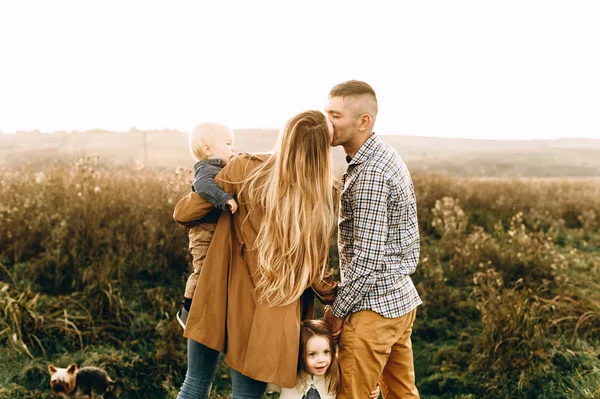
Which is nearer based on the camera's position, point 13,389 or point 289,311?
point 289,311

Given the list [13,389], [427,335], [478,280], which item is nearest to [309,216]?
[13,389]

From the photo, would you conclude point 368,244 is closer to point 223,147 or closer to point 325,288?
point 325,288

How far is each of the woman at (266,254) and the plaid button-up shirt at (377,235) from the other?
139 mm

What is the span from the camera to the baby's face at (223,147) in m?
2.76

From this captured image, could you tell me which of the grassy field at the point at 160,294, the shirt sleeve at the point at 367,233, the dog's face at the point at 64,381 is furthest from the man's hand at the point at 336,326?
the dog's face at the point at 64,381

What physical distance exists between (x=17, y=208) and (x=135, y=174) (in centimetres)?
136

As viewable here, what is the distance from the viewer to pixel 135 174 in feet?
22.1

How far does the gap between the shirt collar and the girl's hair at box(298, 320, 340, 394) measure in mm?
779

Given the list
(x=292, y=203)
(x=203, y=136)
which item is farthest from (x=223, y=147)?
A: (x=292, y=203)

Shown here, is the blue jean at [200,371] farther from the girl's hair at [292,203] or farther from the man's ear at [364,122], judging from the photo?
the man's ear at [364,122]

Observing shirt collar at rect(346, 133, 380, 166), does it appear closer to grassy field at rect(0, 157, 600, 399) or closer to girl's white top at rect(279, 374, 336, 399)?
girl's white top at rect(279, 374, 336, 399)

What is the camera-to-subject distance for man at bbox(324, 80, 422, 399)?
8.35ft

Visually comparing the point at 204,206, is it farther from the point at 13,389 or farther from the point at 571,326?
the point at 571,326

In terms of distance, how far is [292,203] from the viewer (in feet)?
8.07
